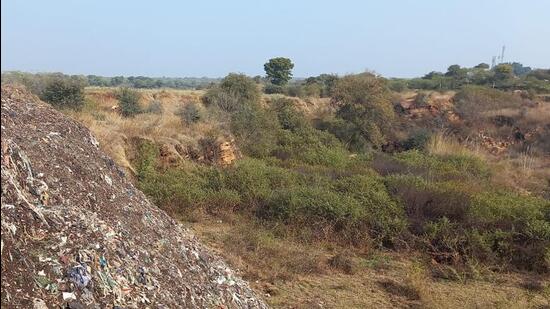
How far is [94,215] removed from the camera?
3.84 m

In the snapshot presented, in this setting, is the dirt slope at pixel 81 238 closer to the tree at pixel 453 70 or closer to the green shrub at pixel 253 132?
the green shrub at pixel 253 132

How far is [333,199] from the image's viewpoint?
29.1 feet

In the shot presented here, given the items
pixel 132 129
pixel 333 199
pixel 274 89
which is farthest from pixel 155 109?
pixel 274 89

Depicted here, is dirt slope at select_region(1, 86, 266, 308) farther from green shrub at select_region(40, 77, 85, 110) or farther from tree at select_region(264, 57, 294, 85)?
tree at select_region(264, 57, 294, 85)

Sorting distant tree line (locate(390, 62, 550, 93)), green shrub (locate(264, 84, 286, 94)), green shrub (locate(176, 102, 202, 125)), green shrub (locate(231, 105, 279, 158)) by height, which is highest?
distant tree line (locate(390, 62, 550, 93))

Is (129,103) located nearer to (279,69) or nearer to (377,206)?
(377,206)

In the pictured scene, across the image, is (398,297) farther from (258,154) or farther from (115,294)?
(258,154)

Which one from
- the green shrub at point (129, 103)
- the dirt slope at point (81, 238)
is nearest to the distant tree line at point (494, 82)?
the green shrub at point (129, 103)

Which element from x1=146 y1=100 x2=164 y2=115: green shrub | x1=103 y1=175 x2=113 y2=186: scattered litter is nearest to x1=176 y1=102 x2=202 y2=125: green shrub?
x1=146 y1=100 x2=164 y2=115: green shrub

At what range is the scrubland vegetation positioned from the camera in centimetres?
700

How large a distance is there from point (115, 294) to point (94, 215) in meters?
0.95

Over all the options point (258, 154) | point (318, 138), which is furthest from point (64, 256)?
point (318, 138)

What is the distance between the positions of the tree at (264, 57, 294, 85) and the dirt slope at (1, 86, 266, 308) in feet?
127

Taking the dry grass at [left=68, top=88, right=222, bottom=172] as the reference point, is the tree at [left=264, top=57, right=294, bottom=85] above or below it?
above
